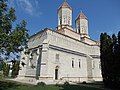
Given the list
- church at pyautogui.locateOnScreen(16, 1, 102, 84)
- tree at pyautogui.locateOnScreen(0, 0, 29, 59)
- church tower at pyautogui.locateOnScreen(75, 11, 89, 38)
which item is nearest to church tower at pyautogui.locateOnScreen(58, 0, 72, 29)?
church at pyautogui.locateOnScreen(16, 1, 102, 84)

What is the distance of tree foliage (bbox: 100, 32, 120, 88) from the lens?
24281mm

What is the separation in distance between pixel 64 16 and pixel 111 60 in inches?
934

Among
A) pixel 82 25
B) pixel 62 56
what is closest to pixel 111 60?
pixel 62 56

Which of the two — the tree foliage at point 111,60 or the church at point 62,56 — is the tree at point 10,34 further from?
the tree foliage at point 111,60

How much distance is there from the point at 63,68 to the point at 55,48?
5147 mm

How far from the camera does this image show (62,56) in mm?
37531

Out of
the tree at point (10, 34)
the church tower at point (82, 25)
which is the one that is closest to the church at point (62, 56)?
the church tower at point (82, 25)

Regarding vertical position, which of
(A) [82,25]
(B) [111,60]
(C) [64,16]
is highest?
(C) [64,16]

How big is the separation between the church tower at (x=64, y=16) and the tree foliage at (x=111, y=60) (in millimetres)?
18502

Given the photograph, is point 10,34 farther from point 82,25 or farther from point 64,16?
point 82,25

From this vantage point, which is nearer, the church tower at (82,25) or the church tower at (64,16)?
the church tower at (64,16)

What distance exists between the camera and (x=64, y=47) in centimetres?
3869

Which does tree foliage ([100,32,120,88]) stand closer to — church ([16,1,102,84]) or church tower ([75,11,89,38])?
church ([16,1,102,84])

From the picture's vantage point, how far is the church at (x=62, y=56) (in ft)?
110
